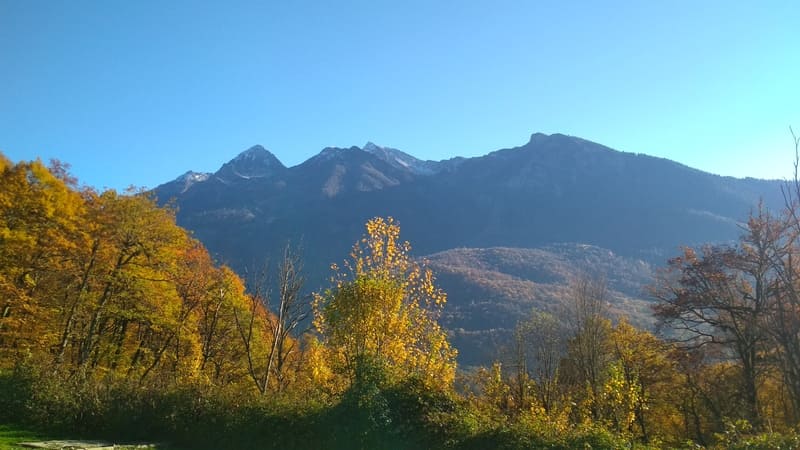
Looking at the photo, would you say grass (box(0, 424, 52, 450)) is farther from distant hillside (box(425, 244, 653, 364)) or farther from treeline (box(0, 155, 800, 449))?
distant hillside (box(425, 244, 653, 364))

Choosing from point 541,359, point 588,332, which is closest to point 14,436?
point 588,332

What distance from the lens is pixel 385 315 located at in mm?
15078

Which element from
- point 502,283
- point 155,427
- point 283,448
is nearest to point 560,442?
point 283,448

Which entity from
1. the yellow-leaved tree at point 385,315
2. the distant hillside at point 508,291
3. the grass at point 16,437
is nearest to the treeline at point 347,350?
the yellow-leaved tree at point 385,315

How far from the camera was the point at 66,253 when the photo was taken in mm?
27781

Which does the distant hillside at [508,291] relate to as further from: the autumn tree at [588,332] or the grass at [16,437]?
the grass at [16,437]

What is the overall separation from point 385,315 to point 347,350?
1628 mm

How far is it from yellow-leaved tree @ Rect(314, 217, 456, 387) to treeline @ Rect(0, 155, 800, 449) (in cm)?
6

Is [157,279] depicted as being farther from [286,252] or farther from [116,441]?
[116,441]

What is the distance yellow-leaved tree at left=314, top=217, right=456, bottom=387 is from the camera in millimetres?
14859

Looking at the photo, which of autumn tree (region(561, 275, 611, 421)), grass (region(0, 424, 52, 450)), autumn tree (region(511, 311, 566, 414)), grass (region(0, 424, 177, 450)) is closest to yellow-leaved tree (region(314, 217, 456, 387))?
grass (region(0, 424, 177, 450))

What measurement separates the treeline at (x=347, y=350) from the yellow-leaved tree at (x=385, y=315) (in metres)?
0.06

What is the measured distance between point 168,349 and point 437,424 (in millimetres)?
27871

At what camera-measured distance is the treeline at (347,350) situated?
41.3 ft
